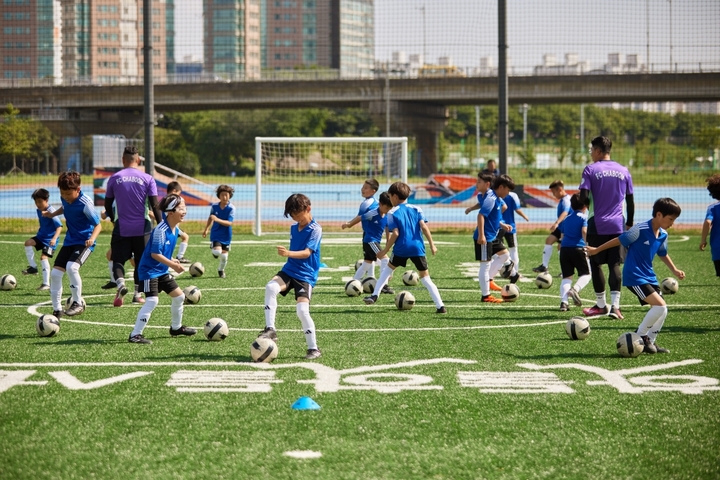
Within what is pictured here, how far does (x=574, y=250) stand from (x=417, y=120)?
2302 inches

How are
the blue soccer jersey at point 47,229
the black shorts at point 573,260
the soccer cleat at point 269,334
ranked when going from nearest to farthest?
the soccer cleat at point 269,334 < the black shorts at point 573,260 < the blue soccer jersey at point 47,229

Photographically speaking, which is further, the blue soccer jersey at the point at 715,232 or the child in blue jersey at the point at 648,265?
the blue soccer jersey at the point at 715,232

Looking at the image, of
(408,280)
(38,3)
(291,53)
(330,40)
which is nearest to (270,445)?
(408,280)

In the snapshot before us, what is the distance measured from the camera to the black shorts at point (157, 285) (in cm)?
1045

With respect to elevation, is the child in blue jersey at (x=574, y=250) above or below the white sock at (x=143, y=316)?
above

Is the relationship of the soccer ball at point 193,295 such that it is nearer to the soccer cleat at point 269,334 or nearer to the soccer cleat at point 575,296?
the soccer cleat at point 269,334

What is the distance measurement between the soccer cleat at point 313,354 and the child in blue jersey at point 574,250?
4.64m

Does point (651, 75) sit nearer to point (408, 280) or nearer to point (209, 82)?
point (209, 82)

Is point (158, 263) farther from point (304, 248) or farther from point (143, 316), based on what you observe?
point (304, 248)

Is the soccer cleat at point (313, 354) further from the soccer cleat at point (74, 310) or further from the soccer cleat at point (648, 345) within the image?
the soccer cleat at point (74, 310)

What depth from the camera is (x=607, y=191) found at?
12.3m

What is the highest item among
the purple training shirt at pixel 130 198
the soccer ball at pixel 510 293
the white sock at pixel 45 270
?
the purple training shirt at pixel 130 198

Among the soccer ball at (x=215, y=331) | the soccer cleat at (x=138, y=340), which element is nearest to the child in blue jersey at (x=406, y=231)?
the soccer ball at (x=215, y=331)

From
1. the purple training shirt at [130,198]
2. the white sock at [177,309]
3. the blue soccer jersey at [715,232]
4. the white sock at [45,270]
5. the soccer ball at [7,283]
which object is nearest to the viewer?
the white sock at [177,309]
